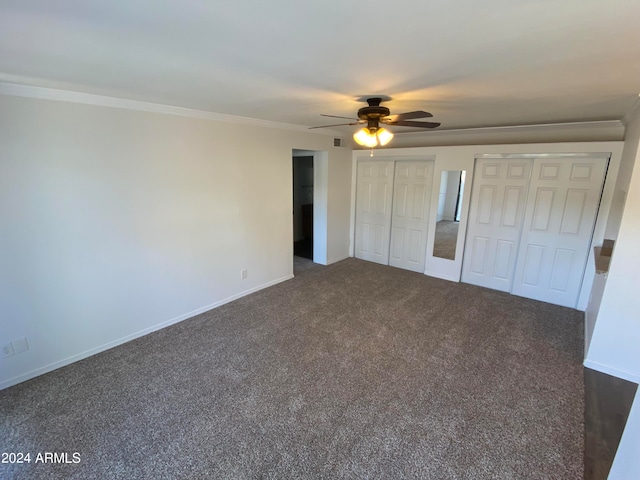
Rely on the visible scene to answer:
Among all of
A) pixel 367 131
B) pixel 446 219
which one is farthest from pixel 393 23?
pixel 446 219

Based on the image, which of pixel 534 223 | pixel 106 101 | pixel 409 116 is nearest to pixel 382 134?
pixel 409 116

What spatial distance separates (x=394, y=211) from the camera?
5.39 metres

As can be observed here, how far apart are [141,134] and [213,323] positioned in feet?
7.04

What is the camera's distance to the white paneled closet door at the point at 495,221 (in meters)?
4.18

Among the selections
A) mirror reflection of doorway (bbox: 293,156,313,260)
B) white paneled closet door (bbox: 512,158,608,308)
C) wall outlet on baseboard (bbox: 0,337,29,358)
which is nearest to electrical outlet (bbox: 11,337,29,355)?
wall outlet on baseboard (bbox: 0,337,29,358)

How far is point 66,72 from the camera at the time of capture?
202 centimetres

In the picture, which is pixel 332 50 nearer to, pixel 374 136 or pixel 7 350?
pixel 374 136

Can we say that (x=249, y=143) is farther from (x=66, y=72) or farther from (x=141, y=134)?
(x=66, y=72)

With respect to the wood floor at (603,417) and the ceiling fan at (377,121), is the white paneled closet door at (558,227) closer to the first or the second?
the wood floor at (603,417)

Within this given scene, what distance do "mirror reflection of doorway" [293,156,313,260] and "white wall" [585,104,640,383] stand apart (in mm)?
4934

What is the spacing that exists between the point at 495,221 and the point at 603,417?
2.74 metres

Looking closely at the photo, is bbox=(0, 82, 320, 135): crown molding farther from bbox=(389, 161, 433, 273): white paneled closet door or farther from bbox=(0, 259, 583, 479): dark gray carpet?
bbox=(389, 161, 433, 273): white paneled closet door

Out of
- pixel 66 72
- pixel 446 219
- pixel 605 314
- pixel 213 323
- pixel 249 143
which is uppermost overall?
pixel 66 72

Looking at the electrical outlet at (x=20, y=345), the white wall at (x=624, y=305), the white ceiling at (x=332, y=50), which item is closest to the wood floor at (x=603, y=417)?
the white wall at (x=624, y=305)
